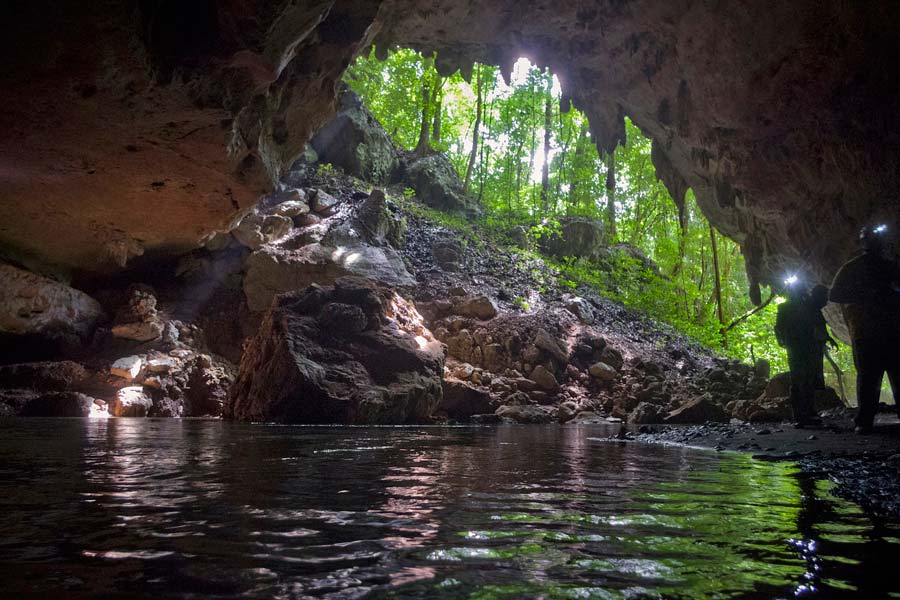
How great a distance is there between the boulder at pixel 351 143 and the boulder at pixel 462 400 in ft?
40.7

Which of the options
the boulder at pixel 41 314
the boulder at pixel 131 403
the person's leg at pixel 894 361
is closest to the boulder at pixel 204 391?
the boulder at pixel 131 403

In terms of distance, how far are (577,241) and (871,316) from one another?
16489mm

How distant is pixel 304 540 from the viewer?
1.96 meters

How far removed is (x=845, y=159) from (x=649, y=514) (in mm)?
8703

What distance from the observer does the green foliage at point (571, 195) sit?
19500 millimetres

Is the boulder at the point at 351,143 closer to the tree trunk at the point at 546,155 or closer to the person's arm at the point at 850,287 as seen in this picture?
the tree trunk at the point at 546,155

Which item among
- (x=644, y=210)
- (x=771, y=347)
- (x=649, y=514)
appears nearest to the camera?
(x=649, y=514)

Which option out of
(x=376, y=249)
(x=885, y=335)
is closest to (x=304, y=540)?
(x=885, y=335)

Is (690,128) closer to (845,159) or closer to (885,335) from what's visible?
(845,159)

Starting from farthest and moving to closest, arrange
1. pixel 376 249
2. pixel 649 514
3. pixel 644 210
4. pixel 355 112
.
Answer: pixel 644 210
pixel 355 112
pixel 376 249
pixel 649 514

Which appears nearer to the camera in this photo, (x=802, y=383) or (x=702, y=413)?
(x=802, y=383)

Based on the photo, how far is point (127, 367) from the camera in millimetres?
12609

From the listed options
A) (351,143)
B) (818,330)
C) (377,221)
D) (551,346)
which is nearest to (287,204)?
(377,221)

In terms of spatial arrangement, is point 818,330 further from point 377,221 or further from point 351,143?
point 351,143
